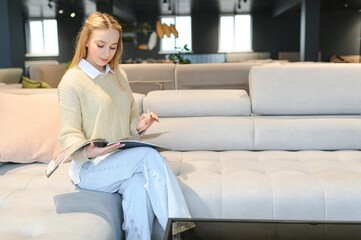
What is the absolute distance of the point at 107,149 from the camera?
1.79m

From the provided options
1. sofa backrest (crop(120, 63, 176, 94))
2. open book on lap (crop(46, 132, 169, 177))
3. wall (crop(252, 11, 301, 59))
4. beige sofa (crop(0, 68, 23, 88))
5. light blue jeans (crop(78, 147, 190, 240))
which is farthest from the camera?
wall (crop(252, 11, 301, 59))

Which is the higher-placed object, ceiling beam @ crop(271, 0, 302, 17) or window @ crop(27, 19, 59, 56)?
ceiling beam @ crop(271, 0, 302, 17)

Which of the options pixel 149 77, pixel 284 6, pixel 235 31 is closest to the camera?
pixel 149 77

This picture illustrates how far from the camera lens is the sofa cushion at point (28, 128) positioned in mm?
2400

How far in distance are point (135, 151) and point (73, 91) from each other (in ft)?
1.28

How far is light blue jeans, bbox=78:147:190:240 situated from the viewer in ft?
6.15

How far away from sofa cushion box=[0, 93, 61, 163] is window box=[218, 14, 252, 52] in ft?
49.5

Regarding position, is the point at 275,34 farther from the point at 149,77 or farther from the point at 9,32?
the point at 149,77

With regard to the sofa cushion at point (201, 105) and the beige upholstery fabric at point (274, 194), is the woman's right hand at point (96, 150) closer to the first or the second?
the beige upholstery fabric at point (274, 194)

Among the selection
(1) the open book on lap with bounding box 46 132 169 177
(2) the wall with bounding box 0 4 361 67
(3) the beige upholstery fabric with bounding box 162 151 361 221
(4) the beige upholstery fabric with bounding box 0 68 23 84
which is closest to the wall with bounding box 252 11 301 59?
(2) the wall with bounding box 0 4 361 67

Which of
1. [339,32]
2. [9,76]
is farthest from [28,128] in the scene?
[339,32]

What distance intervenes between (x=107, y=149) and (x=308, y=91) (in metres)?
1.57

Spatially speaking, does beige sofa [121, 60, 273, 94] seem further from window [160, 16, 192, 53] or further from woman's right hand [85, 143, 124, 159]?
window [160, 16, 192, 53]

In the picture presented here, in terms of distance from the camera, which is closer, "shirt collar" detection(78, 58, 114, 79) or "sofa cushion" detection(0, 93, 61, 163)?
"shirt collar" detection(78, 58, 114, 79)
